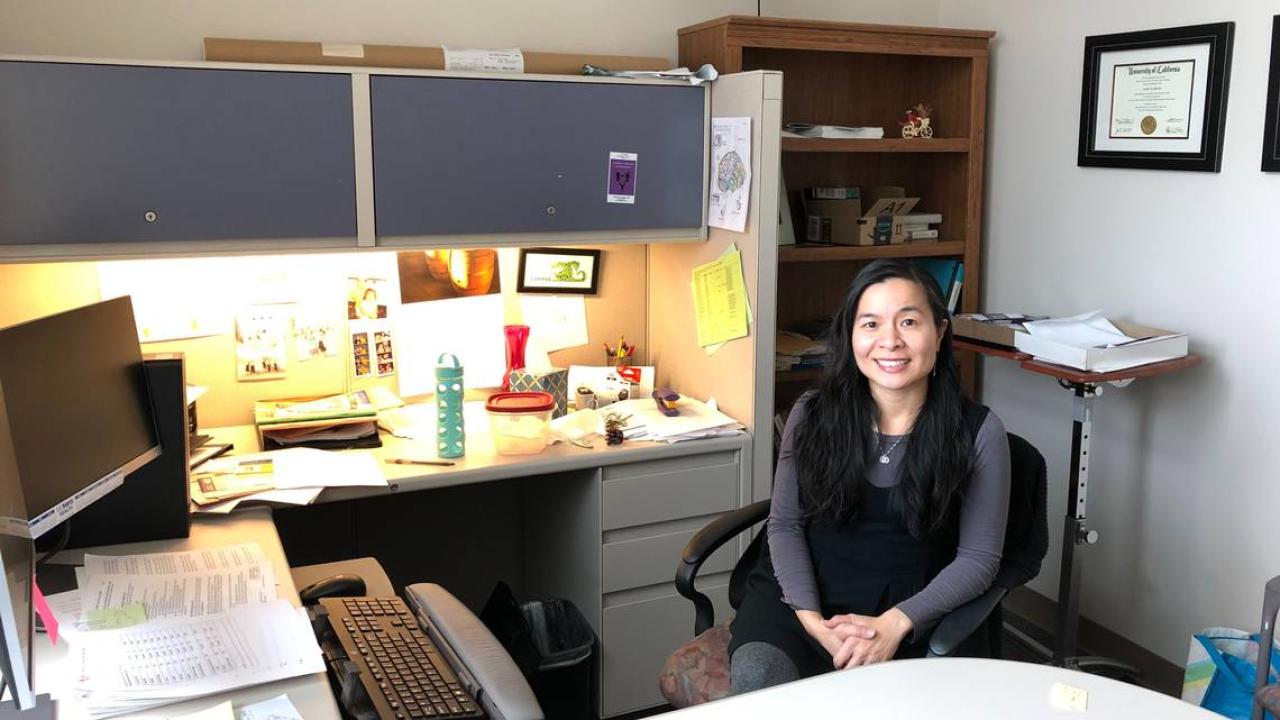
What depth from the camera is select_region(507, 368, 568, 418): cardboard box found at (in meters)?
2.94

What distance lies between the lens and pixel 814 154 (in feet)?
11.6

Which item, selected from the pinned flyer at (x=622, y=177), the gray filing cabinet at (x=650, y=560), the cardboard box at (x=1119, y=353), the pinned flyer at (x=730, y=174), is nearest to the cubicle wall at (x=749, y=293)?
the pinned flyer at (x=730, y=174)

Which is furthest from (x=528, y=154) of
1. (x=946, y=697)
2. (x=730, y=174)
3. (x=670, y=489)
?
(x=946, y=697)

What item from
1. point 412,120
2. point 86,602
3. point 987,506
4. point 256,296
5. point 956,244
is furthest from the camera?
point 956,244

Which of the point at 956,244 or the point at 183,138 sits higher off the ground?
the point at 183,138

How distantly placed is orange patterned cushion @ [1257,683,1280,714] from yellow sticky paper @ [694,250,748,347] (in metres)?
1.36

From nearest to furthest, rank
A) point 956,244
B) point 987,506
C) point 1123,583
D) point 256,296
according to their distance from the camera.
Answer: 1. point 987,506
2. point 256,296
3. point 1123,583
4. point 956,244

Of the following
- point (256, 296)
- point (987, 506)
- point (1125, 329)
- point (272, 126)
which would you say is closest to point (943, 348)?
point (987, 506)

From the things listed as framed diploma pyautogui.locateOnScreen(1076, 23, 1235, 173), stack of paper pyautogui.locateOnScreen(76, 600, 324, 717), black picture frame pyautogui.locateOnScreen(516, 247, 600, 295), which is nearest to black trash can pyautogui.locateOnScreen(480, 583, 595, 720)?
black picture frame pyautogui.locateOnScreen(516, 247, 600, 295)

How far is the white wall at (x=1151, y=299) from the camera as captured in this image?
2.80m

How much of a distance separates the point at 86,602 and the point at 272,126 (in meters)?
1.13

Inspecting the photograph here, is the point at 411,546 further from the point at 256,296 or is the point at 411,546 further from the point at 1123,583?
the point at 1123,583

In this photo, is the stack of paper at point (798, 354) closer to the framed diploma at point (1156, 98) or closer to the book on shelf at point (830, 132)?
the book on shelf at point (830, 132)

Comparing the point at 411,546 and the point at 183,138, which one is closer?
the point at 183,138
